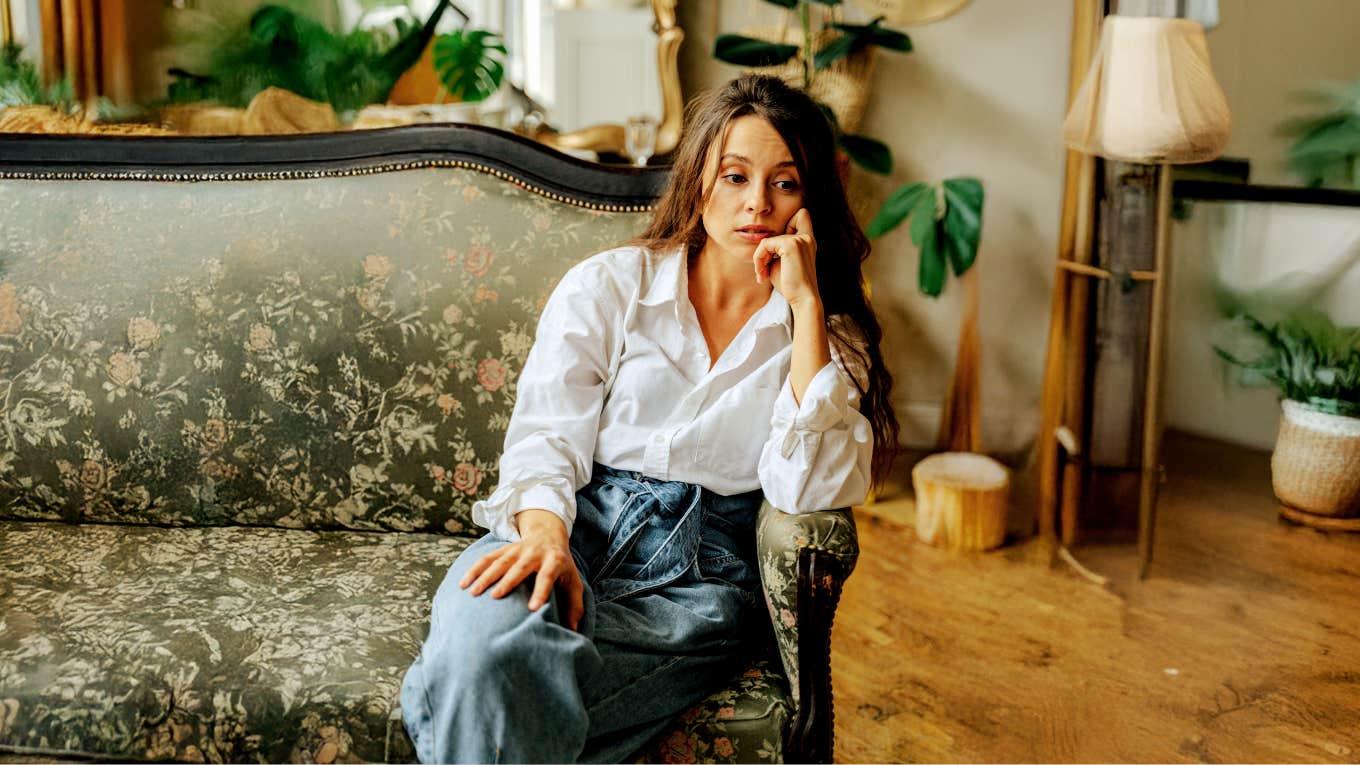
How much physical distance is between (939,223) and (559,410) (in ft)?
5.79

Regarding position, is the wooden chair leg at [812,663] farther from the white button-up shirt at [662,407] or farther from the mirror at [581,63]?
the mirror at [581,63]

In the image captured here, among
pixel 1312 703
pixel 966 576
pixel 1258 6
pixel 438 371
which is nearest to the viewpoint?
pixel 438 371

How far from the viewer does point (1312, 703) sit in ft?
6.90

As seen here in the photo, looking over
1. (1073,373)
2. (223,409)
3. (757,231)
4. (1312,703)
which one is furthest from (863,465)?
(1073,373)

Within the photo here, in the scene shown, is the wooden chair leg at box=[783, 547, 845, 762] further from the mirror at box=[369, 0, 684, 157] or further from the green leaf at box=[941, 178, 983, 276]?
the mirror at box=[369, 0, 684, 157]

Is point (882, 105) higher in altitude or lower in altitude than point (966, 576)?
higher

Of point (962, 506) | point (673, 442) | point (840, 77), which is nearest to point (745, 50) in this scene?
point (840, 77)

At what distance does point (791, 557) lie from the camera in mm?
1321

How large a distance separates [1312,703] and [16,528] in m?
2.27

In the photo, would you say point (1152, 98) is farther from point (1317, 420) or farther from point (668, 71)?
point (668, 71)

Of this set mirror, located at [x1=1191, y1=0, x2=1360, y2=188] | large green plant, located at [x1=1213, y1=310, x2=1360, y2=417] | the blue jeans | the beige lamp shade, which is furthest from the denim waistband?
mirror, located at [x1=1191, y1=0, x2=1360, y2=188]

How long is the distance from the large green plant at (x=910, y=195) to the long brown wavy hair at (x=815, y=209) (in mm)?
1319

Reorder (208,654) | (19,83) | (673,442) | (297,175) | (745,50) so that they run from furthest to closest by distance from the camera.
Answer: (745,50) → (19,83) → (297,175) → (673,442) → (208,654)

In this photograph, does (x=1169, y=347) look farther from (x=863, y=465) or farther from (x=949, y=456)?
(x=863, y=465)
